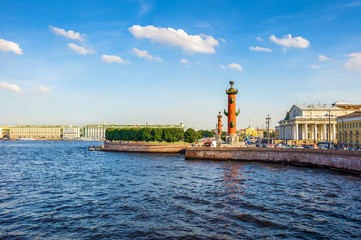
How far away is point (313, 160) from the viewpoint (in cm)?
3488

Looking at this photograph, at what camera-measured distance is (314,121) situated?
7406cm

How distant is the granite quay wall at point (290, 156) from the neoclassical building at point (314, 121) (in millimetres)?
36241

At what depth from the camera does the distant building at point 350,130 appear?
50.4 m

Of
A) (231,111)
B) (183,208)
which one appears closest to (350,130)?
(231,111)

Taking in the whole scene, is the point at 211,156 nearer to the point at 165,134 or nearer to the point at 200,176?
the point at 200,176

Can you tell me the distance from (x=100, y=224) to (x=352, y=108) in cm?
8457

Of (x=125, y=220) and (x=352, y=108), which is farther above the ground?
(x=352, y=108)

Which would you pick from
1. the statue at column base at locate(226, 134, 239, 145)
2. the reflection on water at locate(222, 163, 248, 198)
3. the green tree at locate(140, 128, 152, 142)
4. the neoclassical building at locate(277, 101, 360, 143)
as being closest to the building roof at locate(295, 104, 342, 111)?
A: the neoclassical building at locate(277, 101, 360, 143)

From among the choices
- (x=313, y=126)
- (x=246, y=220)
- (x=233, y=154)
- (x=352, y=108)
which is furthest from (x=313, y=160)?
(x=352, y=108)

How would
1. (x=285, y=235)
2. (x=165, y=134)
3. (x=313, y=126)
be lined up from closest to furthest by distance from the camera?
(x=285, y=235) → (x=165, y=134) → (x=313, y=126)

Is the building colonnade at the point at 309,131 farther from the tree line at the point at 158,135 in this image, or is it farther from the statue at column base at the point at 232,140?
the statue at column base at the point at 232,140

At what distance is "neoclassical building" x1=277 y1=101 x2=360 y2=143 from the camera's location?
7394 cm

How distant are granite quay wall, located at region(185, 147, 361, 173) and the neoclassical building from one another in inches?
1427

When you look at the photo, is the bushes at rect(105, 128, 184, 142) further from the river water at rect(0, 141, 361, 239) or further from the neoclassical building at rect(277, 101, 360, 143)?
the river water at rect(0, 141, 361, 239)
